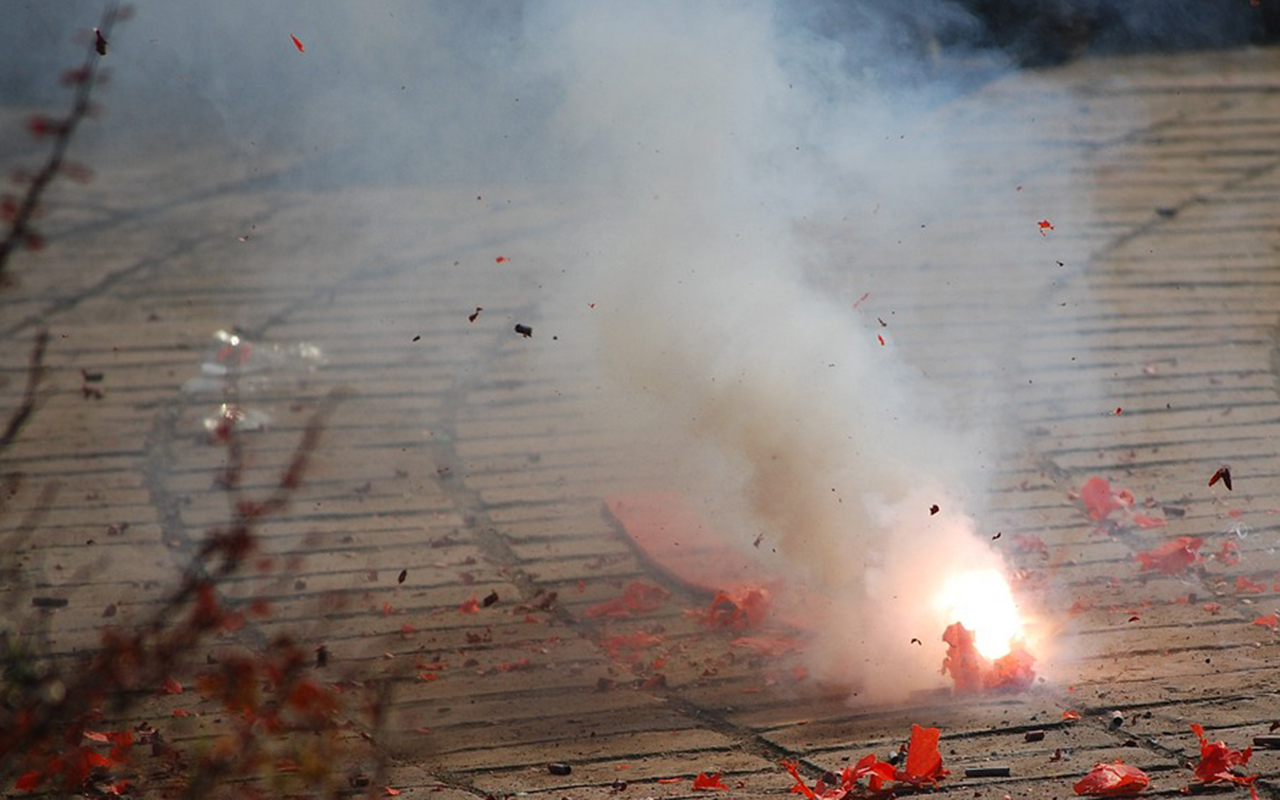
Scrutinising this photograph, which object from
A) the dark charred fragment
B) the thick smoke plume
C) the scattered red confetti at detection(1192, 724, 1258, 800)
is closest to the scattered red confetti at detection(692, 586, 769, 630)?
the thick smoke plume

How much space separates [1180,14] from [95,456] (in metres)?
7.60

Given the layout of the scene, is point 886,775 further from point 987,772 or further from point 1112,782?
point 1112,782

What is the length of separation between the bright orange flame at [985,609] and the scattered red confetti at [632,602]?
93 cm

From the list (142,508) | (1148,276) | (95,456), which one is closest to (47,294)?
(95,456)

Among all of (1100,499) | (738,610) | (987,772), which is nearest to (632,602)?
(738,610)

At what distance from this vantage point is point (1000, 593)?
475 cm

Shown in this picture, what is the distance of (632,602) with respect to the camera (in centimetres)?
490

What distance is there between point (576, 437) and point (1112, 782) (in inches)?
118

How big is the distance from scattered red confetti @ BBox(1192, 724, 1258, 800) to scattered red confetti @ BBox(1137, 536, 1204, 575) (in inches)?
54.1

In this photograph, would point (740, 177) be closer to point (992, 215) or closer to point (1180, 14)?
point (992, 215)

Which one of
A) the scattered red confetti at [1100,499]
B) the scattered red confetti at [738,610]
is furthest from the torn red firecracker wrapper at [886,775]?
the scattered red confetti at [1100,499]

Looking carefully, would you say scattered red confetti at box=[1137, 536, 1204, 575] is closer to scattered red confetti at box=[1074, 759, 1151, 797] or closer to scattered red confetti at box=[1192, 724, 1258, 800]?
scattered red confetti at box=[1192, 724, 1258, 800]

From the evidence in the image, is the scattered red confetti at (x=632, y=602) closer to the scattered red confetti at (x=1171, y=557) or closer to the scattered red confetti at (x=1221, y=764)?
the scattered red confetti at (x=1171, y=557)

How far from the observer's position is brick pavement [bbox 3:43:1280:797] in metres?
4.04
